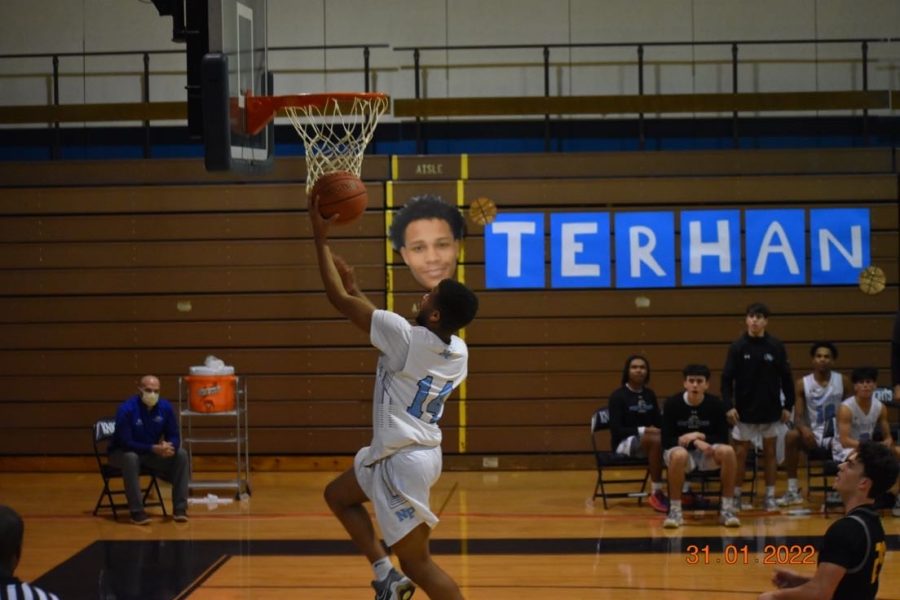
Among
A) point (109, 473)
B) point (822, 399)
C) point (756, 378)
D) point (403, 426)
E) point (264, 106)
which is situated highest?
point (264, 106)

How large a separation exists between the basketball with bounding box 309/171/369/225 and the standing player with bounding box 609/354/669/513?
5092 millimetres

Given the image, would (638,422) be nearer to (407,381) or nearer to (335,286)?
(407,381)

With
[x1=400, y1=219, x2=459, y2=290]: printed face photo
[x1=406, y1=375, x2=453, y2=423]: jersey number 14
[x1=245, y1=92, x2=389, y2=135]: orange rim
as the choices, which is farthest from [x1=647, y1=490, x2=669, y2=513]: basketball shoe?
[x1=406, y1=375, x2=453, y2=423]: jersey number 14

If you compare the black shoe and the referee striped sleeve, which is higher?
the referee striped sleeve

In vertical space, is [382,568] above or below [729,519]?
above

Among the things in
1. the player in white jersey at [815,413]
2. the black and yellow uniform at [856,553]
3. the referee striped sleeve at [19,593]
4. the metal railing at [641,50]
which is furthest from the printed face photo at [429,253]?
the referee striped sleeve at [19,593]

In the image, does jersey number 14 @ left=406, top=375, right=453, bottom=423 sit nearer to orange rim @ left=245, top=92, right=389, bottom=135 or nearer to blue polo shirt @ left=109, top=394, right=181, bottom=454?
orange rim @ left=245, top=92, right=389, bottom=135

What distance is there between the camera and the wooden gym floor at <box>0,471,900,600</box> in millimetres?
8023

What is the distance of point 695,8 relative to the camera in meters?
13.7

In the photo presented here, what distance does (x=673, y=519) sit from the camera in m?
9.98

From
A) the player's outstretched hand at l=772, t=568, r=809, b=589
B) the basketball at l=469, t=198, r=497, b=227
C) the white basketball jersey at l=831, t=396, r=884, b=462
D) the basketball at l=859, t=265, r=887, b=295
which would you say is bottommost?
the white basketball jersey at l=831, t=396, r=884, b=462

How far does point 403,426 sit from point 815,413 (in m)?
6.23

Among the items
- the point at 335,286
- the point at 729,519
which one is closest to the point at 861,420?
the point at 729,519

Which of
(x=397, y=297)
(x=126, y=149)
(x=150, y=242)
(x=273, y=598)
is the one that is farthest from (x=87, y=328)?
(x=273, y=598)
